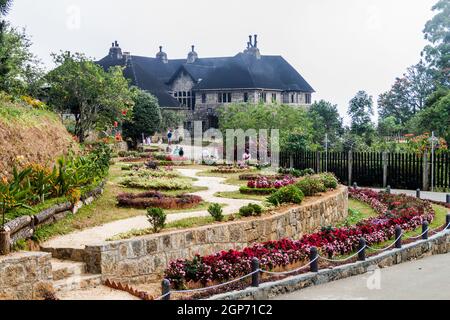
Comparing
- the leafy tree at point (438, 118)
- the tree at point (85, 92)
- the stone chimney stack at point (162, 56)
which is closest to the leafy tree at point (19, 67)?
the tree at point (85, 92)

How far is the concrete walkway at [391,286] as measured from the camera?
1253 cm

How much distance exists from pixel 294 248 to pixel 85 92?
89.3 feet

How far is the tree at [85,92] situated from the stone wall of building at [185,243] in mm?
22950

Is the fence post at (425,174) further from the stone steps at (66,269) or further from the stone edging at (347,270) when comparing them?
the stone steps at (66,269)

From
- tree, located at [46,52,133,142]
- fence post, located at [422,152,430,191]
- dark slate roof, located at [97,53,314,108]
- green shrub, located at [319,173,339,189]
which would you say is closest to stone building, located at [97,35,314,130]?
dark slate roof, located at [97,53,314,108]

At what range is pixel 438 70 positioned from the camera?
A: 50.0m

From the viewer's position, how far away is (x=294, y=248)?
1470cm

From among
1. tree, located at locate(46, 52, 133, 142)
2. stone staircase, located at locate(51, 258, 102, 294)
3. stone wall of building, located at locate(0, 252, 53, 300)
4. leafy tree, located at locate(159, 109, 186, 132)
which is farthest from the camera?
leafy tree, located at locate(159, 109, 186, 132)

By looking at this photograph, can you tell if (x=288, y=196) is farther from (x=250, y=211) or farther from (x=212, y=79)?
(x=212, y=79)

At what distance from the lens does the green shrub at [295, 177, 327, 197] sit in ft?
68.2

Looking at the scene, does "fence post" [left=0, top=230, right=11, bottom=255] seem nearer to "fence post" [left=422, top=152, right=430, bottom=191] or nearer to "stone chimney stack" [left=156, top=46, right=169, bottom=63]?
"fence post" [left=422, top=152, right=430, bottom=191]

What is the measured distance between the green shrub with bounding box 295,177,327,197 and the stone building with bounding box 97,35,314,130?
4745 centimetres

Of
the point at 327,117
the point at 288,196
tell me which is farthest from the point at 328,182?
the point at 327,117
